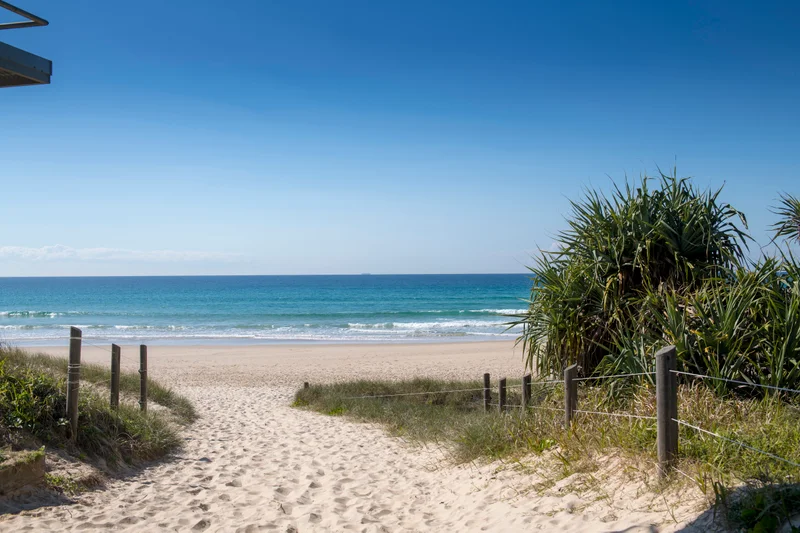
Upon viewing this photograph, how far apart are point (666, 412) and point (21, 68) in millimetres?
5046

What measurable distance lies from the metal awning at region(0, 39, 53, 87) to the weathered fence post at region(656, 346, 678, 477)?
4.78m

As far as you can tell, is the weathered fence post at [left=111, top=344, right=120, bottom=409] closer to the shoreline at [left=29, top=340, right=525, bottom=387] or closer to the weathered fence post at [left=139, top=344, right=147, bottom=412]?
the weathered fence post at [left=139, top=344, right=147, bottom=412]

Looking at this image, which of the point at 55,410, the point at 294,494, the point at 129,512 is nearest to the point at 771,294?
the point at 294,494

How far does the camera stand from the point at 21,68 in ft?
12.1

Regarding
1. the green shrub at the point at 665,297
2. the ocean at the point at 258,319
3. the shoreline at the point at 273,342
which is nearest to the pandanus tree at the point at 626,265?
the green shrub at the point at 665,297

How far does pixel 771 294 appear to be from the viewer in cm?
615

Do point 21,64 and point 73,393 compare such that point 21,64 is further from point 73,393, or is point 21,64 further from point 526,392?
point 526,392

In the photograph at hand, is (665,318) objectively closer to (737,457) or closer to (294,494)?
(737,457)

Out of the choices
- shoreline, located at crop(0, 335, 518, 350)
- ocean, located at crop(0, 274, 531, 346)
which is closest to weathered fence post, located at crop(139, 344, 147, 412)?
ocean, located at crop(0, 274, 531, 346)

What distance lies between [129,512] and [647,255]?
642cm

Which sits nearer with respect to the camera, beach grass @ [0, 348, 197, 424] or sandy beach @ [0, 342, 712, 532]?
sandy beach @ [0, 342, 712, 532]

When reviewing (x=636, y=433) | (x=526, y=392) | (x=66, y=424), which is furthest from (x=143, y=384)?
(x=636, y=433)

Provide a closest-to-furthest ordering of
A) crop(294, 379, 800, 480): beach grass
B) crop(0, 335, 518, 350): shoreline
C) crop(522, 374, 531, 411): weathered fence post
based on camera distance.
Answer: crop(294, 379, 800, 480): beach grass < crop(522, 374, 531, 411): weathered fence post < crop(0, 335, 518, 350): shoreline

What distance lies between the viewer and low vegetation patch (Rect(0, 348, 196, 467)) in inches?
240
